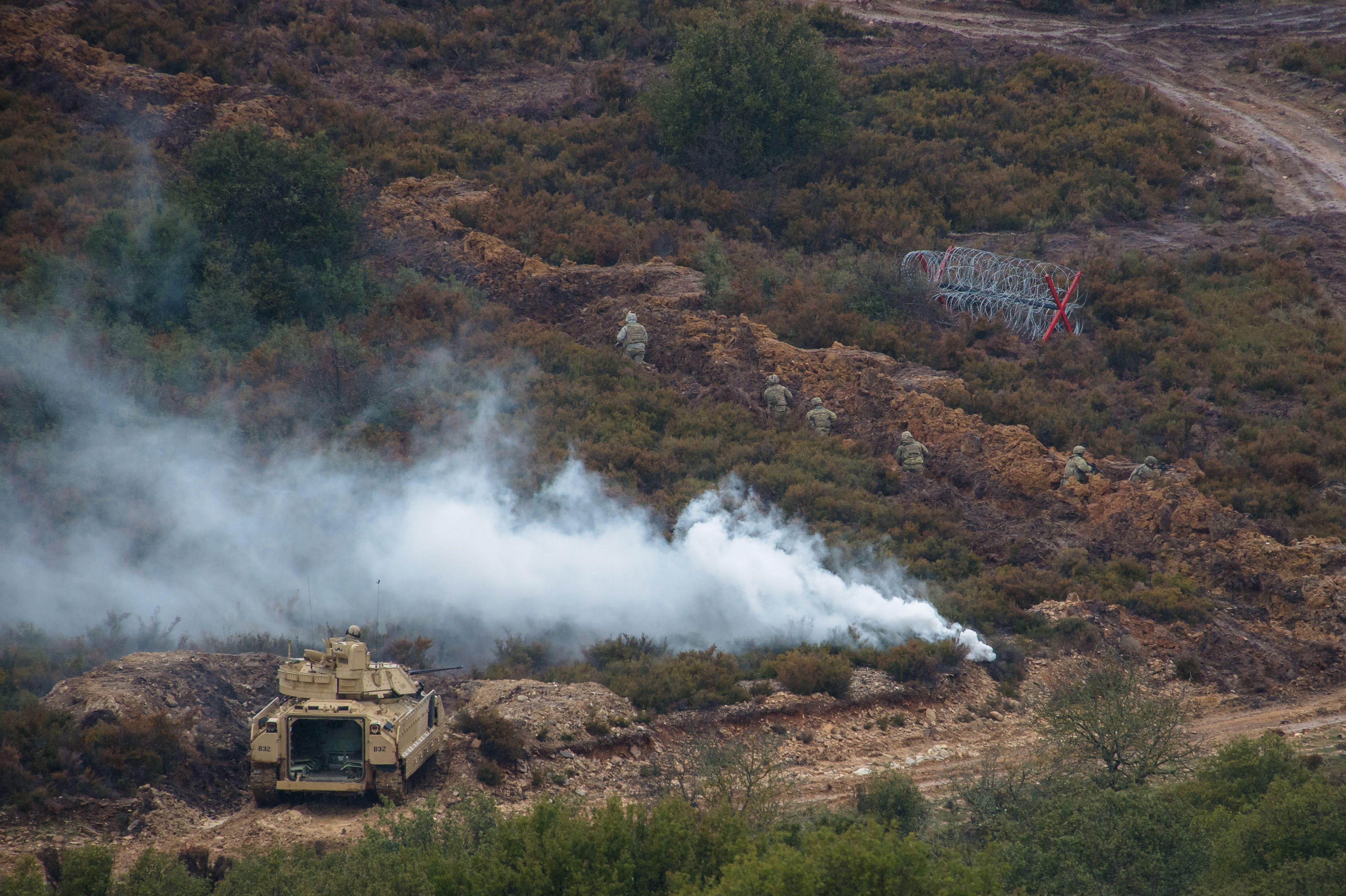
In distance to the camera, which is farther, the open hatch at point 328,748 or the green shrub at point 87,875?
the open hatch at point 328,748

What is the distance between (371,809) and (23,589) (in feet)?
28.9

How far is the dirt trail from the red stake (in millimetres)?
11978

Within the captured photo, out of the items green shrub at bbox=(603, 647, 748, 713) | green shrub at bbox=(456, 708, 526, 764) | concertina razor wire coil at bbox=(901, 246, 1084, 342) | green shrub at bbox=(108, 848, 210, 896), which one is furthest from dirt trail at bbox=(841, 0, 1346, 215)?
green shrub at bbox=(108, 848, 210, 896)

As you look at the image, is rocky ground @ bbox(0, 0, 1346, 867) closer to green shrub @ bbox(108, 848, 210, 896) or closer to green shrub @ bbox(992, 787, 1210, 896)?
green shrub @ bbox(108, 848, 210, 896)

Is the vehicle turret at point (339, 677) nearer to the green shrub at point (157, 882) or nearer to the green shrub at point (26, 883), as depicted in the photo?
the green shrub at point (157, 882)

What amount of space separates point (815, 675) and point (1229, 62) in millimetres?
43041

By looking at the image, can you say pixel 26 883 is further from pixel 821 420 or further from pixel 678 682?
pixel 821 420

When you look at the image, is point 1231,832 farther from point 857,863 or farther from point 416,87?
point 416,87

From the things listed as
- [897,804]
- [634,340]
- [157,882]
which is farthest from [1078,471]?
[157,882]

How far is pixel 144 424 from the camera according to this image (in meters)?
23.3

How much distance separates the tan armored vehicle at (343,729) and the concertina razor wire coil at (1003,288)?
22619 mm

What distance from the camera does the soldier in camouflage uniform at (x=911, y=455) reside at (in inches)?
1036

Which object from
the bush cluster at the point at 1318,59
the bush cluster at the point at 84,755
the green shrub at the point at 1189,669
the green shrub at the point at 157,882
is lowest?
the green shrub at the point at 1189,669

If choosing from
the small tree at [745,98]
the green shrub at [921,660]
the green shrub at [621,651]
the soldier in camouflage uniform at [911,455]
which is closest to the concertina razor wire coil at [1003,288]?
the soldier in camouflage uniform at [911,455]
